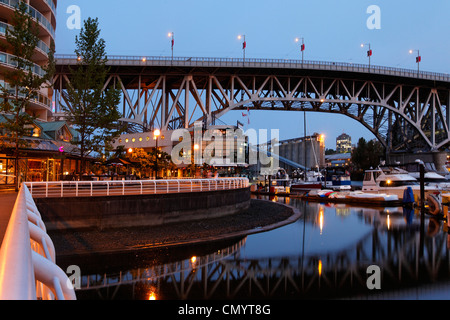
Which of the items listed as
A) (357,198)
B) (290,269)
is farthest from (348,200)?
(290,269)

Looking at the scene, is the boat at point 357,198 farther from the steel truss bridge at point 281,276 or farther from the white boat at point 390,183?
the steel truss bridge at point 281,276

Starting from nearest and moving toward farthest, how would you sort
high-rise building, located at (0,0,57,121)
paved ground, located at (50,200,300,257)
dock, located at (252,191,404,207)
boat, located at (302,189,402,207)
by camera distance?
1. paved ground, located at (50,200,300,257)
2. high-rise building, located at (0,0,57,121)
3. dock, located at (252,191,404,207)
4. boat, located at (302,189,402,207)

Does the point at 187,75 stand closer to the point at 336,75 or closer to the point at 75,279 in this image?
the point at 336,75

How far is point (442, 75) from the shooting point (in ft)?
258

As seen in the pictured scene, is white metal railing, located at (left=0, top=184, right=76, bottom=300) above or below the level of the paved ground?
above

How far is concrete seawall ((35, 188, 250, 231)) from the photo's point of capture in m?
16.6

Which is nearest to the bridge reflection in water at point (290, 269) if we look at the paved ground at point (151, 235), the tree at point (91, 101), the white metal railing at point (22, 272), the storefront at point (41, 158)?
the paved ground at point (151, 235)

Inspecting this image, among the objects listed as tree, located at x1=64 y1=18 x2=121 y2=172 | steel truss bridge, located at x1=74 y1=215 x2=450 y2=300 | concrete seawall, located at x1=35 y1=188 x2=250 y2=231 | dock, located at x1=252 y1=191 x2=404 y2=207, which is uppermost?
tree, located at x1=64 y1=18 x2=121 y2=172

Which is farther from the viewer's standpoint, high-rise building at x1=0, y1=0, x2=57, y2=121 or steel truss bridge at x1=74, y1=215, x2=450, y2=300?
high-rise building at x1=0, y1=0, x2=57, y2=121

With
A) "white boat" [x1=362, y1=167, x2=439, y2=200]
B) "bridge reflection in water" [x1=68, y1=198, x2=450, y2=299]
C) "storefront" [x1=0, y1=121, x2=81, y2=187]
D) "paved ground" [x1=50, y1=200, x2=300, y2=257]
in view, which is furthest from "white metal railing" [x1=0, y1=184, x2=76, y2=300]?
"white boat" [x1=362, y1=167, x2=439, y2=200]

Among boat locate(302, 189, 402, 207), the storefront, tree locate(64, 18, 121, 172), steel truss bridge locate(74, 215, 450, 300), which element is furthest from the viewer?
boat locate(302, 189, 402, 207)

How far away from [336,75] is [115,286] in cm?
7020

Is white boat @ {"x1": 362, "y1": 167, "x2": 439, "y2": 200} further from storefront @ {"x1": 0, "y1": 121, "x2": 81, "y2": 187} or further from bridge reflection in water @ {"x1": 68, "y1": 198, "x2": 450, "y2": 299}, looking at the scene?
storefront @ {"x1": 0, "y1": 121, "x2": 81, "y2": 187}
